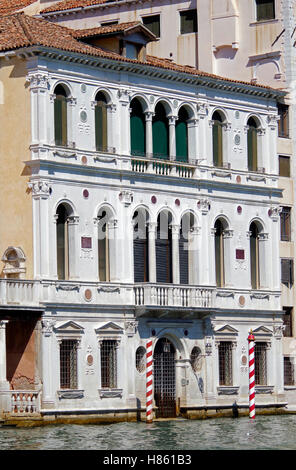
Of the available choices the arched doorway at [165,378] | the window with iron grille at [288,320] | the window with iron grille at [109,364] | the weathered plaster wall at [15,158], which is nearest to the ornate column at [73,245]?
the weathered plaster wall at [15,158]

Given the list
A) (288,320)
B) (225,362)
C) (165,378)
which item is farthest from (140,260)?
(288,320)

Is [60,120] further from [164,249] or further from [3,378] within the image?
[3,378]

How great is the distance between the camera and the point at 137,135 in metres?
64.1

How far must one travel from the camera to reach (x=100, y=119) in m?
62.6

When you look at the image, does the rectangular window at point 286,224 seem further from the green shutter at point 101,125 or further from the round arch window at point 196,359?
the green shutter at point 101,125

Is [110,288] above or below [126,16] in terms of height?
below

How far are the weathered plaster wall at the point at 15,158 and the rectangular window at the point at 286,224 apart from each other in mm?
13253

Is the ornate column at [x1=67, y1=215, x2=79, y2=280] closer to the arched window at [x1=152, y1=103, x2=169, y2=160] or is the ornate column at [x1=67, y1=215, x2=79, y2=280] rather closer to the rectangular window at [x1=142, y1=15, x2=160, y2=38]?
the arched window at [x1=152, y1=103, x2=169, y2=160]

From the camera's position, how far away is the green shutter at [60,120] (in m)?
60.9

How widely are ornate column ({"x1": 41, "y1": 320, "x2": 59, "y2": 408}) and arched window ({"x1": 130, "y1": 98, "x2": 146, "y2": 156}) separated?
7031 mm

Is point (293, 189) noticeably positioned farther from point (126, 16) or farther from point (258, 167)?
point (126, 16)

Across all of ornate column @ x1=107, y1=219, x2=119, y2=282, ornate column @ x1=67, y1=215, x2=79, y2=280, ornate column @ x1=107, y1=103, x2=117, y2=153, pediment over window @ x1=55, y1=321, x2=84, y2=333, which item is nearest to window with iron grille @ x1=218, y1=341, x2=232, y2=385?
ornate column @ x1=107, y1=219, x2=119, y2=282
